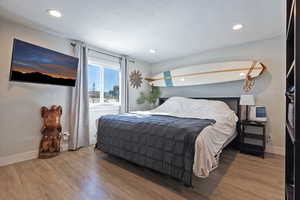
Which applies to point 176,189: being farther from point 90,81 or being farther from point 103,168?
point 90,81

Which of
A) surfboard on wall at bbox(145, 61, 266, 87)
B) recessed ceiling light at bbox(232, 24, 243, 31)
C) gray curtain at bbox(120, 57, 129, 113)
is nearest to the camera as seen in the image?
recessed ceiling light at bbox(232, 24, 243, 31)

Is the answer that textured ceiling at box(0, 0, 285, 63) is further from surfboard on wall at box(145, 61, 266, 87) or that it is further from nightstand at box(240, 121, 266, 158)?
nightstand at box(240, 121, 266, 158)

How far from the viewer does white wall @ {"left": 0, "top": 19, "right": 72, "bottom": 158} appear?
228 centimetres

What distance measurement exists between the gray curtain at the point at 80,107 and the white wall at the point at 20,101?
14.3 inches

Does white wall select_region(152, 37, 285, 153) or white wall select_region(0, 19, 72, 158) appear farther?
white wall select_region(152, 37, 285, 153)

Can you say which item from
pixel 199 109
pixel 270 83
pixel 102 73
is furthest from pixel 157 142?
pixel 270 83

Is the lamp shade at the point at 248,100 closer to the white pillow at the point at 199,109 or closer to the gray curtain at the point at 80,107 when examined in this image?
the white pillow at the point at 199,109

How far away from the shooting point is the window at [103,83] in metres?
3.52

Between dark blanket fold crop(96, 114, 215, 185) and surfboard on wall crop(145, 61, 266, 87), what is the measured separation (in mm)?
1725

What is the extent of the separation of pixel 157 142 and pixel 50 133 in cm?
216

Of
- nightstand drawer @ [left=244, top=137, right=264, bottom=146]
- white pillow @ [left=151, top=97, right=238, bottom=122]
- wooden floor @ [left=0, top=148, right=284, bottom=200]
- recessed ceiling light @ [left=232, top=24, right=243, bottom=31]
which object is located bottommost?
wooden floor @ [left=0, top=148, right=284, bottom=200]

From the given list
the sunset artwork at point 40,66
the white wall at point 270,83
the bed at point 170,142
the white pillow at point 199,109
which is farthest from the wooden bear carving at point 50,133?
the white wall at point 270,83

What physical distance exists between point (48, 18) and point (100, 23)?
0.79 m

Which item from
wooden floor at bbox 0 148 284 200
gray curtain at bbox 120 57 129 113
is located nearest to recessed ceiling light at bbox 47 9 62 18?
gray curtain at bbox 120 57 129 113
